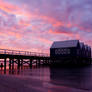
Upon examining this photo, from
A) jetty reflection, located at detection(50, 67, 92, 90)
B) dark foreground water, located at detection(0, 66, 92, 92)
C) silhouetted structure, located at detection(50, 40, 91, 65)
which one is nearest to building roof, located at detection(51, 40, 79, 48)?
silhouetted structure, located at detection(50, 40, 91, 65)

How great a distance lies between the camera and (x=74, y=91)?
11.2 meters

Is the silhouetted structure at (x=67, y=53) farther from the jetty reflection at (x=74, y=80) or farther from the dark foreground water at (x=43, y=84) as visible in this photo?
the dark foreground water at (x=43, y=84)

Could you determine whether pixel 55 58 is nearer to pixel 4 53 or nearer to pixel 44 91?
pixel 4 53

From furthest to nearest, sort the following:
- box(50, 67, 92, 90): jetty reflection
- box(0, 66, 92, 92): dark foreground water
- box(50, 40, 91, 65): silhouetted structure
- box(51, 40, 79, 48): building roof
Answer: box(51, 40, 79, 48): building roof, box(50, 40, 91, 65): silhouetted structure, box(50, 67, 92, 90): jetty reflection, box(0, 66, 92, 92): dark foreground water

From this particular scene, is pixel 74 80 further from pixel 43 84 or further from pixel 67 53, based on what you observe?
pixel 67 53

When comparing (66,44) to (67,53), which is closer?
(67,53)

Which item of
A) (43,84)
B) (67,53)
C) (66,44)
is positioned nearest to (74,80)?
(43,84)

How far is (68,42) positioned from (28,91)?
44558 millimetres

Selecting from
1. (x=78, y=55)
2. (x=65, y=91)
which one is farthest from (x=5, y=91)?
(x=78, y=55)

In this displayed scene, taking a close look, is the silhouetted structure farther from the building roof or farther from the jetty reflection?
the jetty reflection

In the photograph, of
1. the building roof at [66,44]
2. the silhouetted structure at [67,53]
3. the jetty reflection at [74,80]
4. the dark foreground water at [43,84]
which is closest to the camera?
the dark foreground water at [43,84]

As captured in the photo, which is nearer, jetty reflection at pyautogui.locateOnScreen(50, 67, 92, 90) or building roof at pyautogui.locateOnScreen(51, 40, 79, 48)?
jetty reflection at pyautogui.locateOnScreen(50, 67, 92, 90)

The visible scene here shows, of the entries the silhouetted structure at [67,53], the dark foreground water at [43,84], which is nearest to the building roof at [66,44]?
the silhouetted structure at [67,53]

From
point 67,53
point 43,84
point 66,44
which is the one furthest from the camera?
point 66,44
